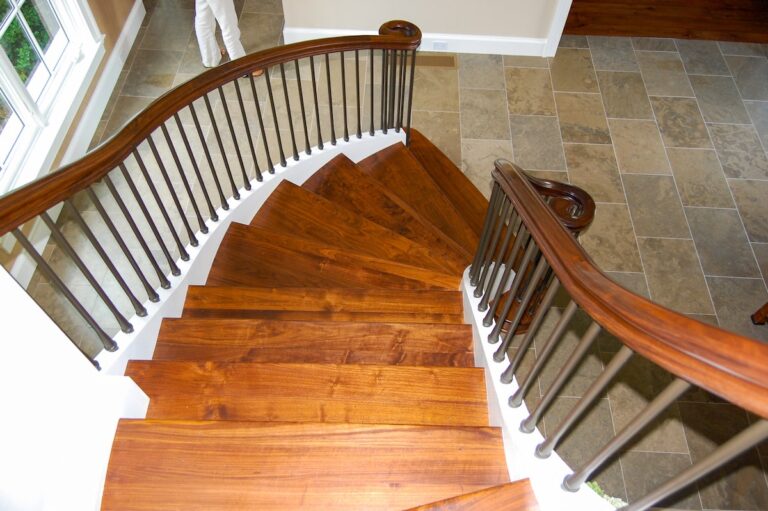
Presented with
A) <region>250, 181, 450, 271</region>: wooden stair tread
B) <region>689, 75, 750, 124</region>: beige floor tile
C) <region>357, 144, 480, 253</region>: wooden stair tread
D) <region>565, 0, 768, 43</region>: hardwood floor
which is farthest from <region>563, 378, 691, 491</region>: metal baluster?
<region>565, 0, 768, 43</region>: hardwood floor

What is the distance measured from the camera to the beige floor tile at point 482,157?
12.8ft

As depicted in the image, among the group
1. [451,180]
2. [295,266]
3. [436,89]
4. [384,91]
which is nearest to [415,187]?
[451,180]

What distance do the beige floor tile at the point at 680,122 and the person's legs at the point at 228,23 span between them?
3.04 m

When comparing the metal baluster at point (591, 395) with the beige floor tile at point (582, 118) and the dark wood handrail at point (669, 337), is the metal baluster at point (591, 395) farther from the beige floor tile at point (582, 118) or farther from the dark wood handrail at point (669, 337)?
the beige floor tile at point (582, 118)

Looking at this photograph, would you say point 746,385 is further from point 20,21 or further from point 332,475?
point 20,21

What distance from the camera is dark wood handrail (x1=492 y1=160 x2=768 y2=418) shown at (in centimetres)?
85

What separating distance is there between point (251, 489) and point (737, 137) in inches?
162

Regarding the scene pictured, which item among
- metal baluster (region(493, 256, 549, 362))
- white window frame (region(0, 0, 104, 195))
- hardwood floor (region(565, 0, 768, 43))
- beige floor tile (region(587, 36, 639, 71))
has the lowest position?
beige floor tile (region(587, 36, 639, 71))

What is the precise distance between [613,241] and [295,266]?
204 centimetres

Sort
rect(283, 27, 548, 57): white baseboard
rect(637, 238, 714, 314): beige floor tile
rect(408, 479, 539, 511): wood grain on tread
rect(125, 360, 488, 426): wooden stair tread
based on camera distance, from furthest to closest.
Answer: rect(283, 27, 548, 57): white baseboard < rect(637, 238, 714, 314): beige floor tile < rect(125, 360, 488, 426): wooden stair tread < rect(408, 479, 539, 511): wood grain on tread

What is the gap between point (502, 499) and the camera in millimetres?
1498

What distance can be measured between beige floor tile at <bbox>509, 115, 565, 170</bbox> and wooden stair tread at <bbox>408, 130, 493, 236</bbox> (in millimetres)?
524

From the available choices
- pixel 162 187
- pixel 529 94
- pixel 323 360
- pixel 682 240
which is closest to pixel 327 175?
pixel 162 187

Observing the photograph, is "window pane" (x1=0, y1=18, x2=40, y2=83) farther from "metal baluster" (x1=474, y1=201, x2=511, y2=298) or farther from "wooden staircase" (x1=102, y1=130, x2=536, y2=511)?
"metal baluster" (x1=474, y1=201, x2=511, y2=298)
